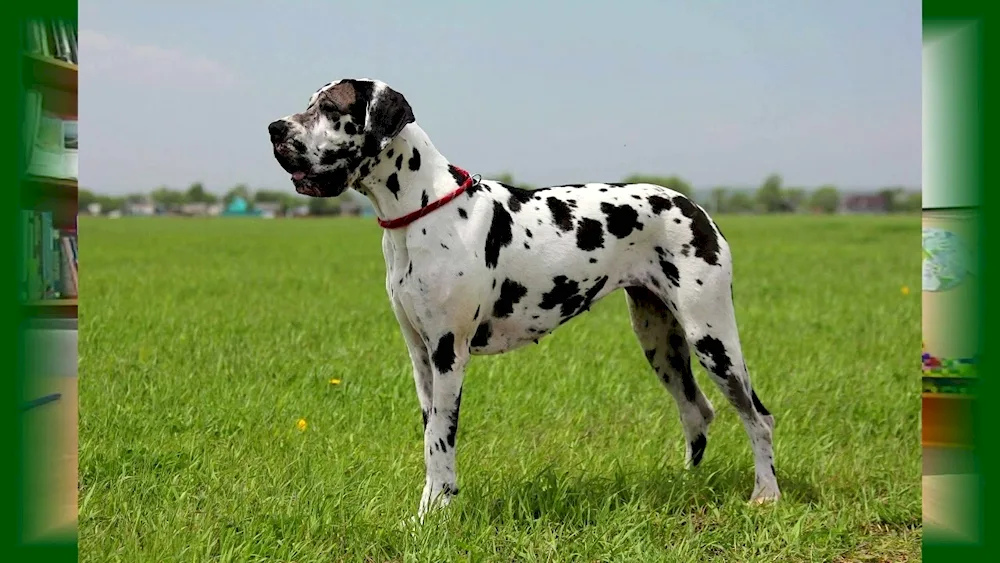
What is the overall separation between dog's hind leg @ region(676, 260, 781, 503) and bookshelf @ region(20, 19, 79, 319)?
2.81 m

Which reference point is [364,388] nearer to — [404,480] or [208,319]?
[404,480]

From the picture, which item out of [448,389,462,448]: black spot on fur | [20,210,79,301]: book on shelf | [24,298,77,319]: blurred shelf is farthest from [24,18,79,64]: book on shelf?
[448,389,462,448]: black spot on fur

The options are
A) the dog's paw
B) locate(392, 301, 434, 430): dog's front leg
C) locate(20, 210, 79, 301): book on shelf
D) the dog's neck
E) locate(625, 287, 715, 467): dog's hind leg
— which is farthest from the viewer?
locate(625, 287, 715, 467): dog's hind leg

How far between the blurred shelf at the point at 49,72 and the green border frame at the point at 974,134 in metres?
3.35

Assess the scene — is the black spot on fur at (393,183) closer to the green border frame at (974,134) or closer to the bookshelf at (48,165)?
the bookshelf at (48,165)

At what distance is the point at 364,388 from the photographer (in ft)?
20.3

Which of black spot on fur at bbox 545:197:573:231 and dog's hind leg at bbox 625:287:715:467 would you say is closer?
black spot on fur at bbox 545:197:573:231

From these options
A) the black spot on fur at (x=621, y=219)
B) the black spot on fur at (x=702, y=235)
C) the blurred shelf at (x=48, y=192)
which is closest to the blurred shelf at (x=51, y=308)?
the blurred shelf at (x=48, y=192)

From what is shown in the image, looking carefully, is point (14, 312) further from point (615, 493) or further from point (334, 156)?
point (615, 493)

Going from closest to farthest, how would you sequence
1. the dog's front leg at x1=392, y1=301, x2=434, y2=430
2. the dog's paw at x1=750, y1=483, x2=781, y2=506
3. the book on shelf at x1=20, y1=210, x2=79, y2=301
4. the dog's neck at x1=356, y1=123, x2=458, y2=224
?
the book on shelf at x1=20, y1=210, x2=79, y2=301
the dog's neck at x1=356, y1=123, x2=458, y2=224
the dog's front leg at x1=392, y1=301, x2=434, y2=430
the dog's paw at x1=750, y1=483, x2=781, y2=506

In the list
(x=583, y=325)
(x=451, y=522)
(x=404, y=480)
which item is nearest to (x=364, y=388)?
(x=404, y=480)

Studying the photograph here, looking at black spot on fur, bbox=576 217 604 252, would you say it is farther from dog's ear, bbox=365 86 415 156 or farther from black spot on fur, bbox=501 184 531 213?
dog's ear, bbox=365 86 415 156

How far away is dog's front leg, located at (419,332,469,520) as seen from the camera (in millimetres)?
4043

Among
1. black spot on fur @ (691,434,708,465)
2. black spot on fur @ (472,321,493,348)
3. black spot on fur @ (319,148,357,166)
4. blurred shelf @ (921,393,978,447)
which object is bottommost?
black spot on fur @ (691,434,708,465)
